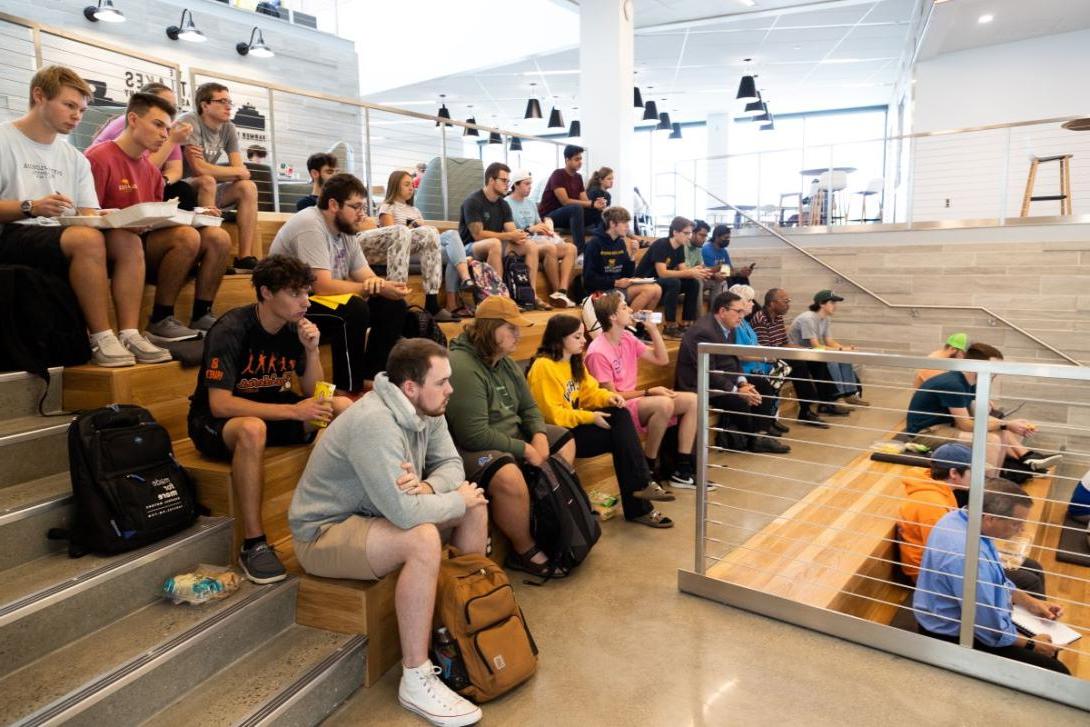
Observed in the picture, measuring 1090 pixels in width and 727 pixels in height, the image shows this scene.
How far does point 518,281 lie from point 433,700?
4.40 metres

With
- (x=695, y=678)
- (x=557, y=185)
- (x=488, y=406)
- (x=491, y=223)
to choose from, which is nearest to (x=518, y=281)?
(x=491, y=223)

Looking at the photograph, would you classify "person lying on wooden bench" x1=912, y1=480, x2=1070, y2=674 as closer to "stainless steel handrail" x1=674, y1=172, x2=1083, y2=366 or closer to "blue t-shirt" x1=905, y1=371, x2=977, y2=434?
"blue t-shirt" x1=905, y1=371, x2=977, y2=434

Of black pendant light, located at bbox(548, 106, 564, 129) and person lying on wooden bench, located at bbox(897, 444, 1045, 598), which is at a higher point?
black pendant light, located at bbox(548, 106, 564, 129)

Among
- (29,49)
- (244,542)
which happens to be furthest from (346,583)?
(29,49)

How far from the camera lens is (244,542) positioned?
8.59 ft

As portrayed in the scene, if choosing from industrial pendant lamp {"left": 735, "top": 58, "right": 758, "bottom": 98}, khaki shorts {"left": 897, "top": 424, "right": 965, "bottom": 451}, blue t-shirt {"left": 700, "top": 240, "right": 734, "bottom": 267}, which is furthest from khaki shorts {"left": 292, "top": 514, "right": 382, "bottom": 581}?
industrial pendant lamp {"left": 735, "top": 58, "right": 758, "bottom": 98}

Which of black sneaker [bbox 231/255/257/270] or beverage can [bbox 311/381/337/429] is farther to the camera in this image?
black sneaker [bbox 231/255/257/270]

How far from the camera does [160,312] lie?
332 cm

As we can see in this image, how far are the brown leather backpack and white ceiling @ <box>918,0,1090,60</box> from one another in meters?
9.48

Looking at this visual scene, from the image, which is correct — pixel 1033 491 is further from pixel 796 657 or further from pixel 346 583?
pixel 346 583

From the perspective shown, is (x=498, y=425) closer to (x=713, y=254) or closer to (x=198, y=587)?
(x=198, y=587)

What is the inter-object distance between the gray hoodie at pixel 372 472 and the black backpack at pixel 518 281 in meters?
3.72

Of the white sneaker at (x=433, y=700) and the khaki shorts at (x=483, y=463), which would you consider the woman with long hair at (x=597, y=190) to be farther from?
the white sneaker at (x=433, y=700)

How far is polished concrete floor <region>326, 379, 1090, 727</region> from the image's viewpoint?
2.36 m
